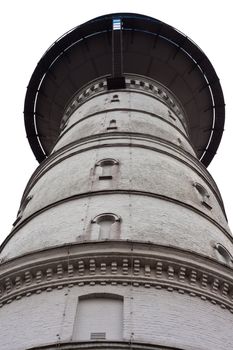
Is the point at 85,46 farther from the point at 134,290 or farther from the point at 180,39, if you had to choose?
the point at 134,290

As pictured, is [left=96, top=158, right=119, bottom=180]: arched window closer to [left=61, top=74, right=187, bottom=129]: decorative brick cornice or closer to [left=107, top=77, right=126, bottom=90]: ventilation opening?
[left=107, top=77, right=126, bottom=90]: ventilation opening

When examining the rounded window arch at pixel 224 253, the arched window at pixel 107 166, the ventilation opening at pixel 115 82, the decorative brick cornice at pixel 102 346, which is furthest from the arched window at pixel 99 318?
the ventilation opening at pixel 115 82

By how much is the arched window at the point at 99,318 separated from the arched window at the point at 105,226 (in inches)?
74.5

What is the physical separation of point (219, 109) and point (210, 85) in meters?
1.42

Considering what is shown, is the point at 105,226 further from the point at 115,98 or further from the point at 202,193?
Result: the point at 115,98

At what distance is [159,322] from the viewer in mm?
10094

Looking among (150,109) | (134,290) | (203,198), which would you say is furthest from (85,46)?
(134,290)

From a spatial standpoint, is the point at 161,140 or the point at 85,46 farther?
the point at 85,46

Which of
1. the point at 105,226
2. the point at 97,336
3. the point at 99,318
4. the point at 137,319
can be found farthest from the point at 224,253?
the point at 97,336

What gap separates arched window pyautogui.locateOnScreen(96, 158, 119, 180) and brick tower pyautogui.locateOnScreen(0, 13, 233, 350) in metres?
0.05

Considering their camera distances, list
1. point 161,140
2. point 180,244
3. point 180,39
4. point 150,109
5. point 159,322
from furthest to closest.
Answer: point 180,39, point 150,109, point 161,140, point 180,244, point 159,322

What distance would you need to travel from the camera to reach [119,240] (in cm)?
1150

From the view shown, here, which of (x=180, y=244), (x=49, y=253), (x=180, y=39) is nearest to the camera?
(x=49, y=253)

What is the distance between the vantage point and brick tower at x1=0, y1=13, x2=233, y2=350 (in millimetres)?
10219
